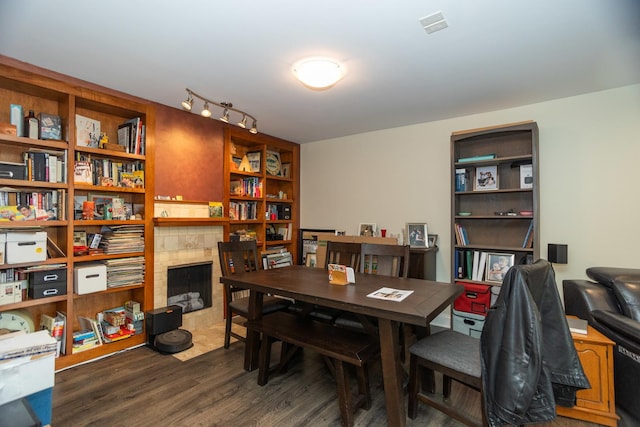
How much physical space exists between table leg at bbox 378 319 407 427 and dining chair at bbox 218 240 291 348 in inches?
52.1

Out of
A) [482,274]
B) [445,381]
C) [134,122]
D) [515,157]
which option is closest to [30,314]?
[134,122]

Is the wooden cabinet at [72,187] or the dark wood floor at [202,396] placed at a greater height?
the wooden cabinet at [72,187]

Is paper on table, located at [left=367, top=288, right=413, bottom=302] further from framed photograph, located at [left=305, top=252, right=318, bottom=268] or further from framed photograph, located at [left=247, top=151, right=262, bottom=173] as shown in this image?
framed photograph, located at [left=247, top=151, right=262, bottom=173]

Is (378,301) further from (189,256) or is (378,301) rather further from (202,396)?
(189,256)

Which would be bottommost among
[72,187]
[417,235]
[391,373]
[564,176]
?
[391,373]

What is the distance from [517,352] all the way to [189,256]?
3137mm

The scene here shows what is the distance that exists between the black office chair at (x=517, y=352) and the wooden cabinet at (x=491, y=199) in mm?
1580

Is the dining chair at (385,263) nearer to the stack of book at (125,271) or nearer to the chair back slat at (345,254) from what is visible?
the chair back slat at (345,254)

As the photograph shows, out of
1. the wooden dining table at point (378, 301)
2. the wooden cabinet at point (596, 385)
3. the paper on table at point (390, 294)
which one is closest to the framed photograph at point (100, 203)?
the wooden dining table at point (378, 301)

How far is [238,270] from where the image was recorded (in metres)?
3.03

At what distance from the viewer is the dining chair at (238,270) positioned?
9.33 feet

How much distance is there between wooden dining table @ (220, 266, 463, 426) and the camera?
1.73 metres

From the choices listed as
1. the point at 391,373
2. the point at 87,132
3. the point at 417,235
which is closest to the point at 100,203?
the point at 87,132

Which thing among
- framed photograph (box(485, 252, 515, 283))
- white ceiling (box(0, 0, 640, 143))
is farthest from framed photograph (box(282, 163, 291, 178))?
framed photograph (box(485, 252, 515, 283))
